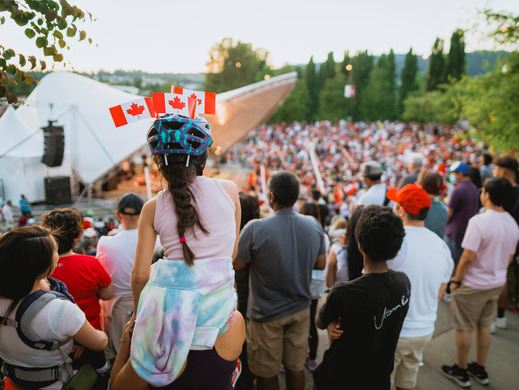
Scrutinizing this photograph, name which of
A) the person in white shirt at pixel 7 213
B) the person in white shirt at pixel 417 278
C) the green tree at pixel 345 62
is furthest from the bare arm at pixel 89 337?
the green tree at pixel 345 62

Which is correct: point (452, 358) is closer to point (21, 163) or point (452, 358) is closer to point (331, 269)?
point (331, 269)

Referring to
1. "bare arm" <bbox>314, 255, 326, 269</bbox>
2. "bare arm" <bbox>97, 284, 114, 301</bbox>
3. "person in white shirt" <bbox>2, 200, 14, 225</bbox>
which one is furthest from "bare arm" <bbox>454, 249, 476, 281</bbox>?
"person in white shirt" <bbox>2, 200, 14, 225</bbox>

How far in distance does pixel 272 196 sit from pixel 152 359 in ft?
5.37

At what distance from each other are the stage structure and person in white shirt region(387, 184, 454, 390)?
456 inches

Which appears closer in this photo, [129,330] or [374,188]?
[129,330]

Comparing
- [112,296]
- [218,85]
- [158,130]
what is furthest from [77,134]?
[218,85]

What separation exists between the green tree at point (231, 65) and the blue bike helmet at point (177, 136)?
148 feet

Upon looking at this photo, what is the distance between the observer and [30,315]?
1.51 m

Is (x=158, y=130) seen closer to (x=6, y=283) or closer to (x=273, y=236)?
(x=6, y=283)

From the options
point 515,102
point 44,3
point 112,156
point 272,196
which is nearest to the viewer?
point 44,3

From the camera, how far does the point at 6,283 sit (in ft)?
5.04

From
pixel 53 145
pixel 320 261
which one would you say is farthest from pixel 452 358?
pixel 53 145

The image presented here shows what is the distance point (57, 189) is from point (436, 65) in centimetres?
5988

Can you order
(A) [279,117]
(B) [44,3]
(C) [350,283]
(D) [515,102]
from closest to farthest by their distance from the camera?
1. (B) [44,3]
2. (C) [350,283]
3. (D) [515,102]
4. (A) [279,117]
